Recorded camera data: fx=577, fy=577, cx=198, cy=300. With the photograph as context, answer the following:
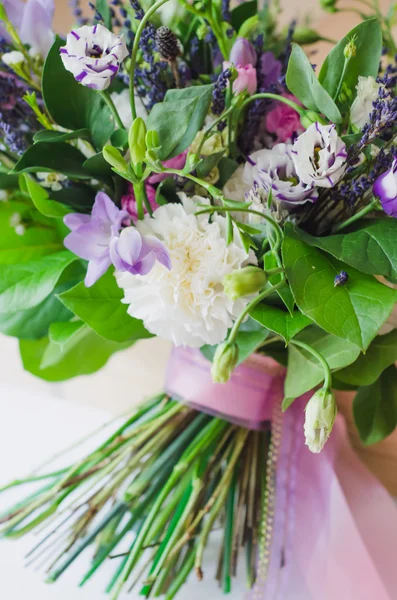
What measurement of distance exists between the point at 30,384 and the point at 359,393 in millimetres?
574

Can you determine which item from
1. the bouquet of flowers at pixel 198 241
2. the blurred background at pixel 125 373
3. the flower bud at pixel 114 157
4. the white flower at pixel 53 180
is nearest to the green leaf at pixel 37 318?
the bouquet of flowers at pixel 198 241

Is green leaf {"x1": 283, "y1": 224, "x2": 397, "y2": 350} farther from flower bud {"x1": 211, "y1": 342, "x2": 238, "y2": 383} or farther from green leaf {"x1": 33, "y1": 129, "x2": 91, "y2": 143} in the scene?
green leaf {"x1": 33, "y1": 129, "x2": 91, "y2": 143}

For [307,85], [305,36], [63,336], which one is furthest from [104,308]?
[305,36]

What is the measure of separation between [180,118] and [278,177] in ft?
Result: 0.30

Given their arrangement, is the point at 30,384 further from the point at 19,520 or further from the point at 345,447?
the point at 345,447

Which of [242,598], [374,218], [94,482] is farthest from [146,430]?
[374,218]

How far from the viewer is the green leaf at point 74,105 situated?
0.49 metres

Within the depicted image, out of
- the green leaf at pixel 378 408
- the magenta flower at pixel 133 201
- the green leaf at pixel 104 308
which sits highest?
the magenta flower at pixel 133 201

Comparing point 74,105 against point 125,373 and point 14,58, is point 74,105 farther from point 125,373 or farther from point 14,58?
point 125,373

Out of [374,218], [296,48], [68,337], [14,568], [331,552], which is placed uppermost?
[296,48]

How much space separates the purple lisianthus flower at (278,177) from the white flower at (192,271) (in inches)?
1.7

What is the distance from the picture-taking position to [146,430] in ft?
2.18

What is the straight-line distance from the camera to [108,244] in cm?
47

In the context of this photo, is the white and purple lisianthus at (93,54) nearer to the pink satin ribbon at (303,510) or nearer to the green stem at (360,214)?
the green stem at (360,214)
